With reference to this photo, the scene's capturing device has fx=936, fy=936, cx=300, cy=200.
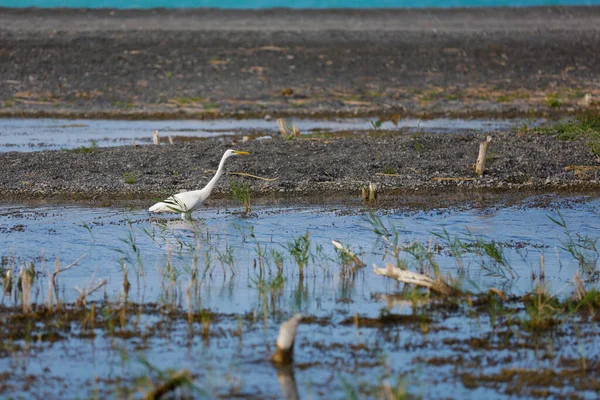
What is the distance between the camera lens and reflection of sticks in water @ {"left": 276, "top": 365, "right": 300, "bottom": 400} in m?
6.68

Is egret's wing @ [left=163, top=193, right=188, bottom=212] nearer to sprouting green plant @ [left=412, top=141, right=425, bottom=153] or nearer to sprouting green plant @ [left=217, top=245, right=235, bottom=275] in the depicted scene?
sprouting green plant @ [left=217, top=245, right=235, bottom=275]

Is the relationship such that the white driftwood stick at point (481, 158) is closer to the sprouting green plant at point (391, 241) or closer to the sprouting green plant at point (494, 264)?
the sprouting green plant at point (391, 241)

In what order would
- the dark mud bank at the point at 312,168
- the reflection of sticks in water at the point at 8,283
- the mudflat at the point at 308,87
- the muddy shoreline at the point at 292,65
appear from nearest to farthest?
the reflection of sticks in water at the point at 8,283 < the dark mud bank at the point at 312,168 < the mudflat at the point at 308,87 < the muddy shoreline at the point at 292,65

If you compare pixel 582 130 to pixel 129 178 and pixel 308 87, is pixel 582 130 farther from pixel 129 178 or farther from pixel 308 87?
pixel 308 87

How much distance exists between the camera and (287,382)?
6.93m

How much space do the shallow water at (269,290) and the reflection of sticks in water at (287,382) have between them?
6cm

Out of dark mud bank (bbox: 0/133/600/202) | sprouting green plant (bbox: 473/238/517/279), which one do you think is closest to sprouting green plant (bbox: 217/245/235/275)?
sprouting green plant (bbox: 473/238/517/279)

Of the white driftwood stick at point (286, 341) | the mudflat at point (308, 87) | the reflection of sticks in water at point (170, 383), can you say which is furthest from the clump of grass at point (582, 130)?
the reflection of sticks in water at point (170, 383)

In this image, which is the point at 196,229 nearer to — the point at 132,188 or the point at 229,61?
the point at 132,188

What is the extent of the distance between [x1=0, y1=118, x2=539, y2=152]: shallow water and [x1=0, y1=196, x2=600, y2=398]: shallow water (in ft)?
25.5

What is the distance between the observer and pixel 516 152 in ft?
58.4

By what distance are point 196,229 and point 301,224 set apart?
147 centimetres

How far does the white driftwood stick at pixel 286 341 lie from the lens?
7.14 m

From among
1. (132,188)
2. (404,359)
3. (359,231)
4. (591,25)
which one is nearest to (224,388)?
(404,359)
